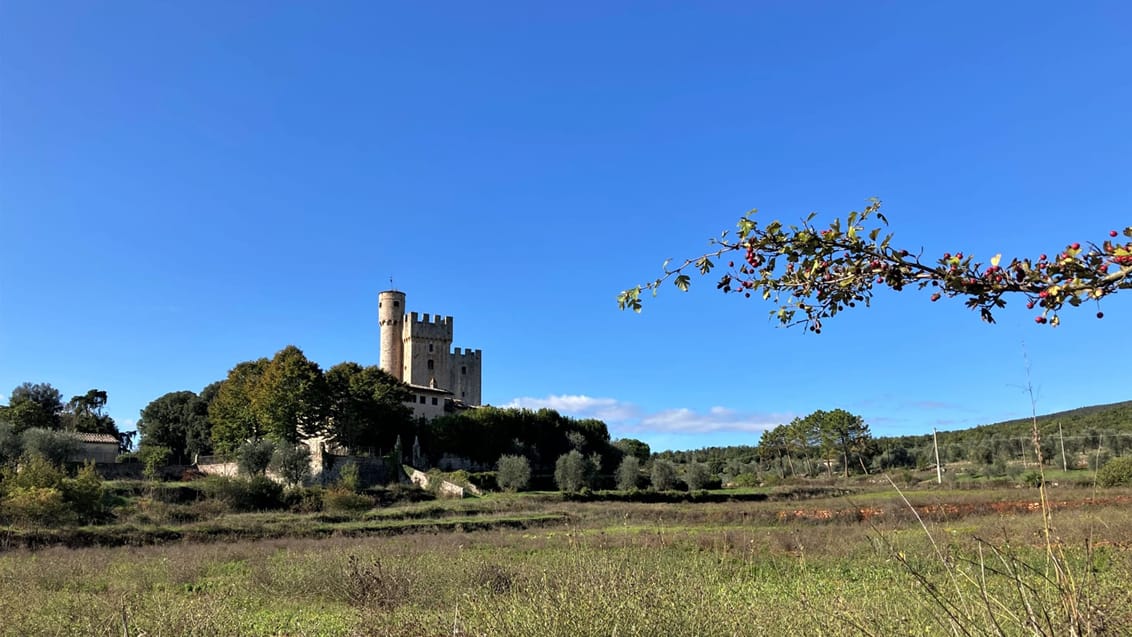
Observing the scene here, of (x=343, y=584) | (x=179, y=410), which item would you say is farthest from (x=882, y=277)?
(x=179, y=410)

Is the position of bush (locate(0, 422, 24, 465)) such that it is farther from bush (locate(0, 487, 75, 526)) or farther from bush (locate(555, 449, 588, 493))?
bush (locate(555, 449, 588, 493))

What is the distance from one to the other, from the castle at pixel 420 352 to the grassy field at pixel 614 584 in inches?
2141

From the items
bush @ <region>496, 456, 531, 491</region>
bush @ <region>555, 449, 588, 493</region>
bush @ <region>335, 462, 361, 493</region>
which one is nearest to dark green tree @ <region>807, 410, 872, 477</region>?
bush @ <region>555, 449, 588, 493</region>

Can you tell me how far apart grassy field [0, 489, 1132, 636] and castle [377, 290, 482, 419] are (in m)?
54.4

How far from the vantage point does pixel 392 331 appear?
85.1 meters

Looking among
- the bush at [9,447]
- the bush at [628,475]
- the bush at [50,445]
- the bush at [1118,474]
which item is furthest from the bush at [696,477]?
the bush at [9,447]

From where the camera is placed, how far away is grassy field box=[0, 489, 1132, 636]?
3.55m

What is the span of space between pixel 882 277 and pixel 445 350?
8353 centimetres

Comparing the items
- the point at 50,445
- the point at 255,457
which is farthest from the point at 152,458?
the point at 255,457

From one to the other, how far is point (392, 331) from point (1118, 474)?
67716 millimetres

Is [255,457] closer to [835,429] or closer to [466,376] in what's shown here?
[466,376]

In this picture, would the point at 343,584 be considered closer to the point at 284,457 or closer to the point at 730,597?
the point at 730,597

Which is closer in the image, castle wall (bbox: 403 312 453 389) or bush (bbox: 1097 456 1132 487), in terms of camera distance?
bush (bbox: 1097 456 1132 487)

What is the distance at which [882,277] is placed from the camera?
2.84 metres
